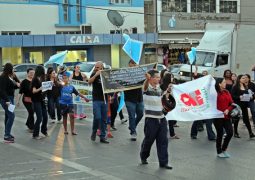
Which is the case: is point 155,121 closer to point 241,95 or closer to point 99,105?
point 99,105

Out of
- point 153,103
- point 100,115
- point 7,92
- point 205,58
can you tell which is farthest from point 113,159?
point 205,58

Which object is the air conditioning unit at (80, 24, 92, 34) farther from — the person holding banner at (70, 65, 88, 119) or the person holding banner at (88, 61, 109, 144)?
the person holding banner at (88, 61, 109, 144)

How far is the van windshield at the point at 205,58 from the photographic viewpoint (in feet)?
87.6

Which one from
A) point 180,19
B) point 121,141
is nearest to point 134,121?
point 121,141

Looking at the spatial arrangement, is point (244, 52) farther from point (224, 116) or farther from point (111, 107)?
point (224, 116)

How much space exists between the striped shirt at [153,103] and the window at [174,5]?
44968 mm

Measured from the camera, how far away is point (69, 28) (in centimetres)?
4453

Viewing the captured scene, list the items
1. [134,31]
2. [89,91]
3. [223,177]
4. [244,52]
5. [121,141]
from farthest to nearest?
[134,31], [244,52], [89,91], [121,141], [223,177]

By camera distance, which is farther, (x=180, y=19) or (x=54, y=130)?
(x=180, y=19)

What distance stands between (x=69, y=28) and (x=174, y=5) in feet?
46.1

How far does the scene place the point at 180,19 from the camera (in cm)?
5366

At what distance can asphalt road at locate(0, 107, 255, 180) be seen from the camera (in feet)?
26.5

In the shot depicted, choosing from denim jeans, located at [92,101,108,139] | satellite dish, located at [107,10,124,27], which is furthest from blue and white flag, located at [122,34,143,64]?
satellite dish, located at [107,10,124,27]

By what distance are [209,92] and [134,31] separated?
3692cm
